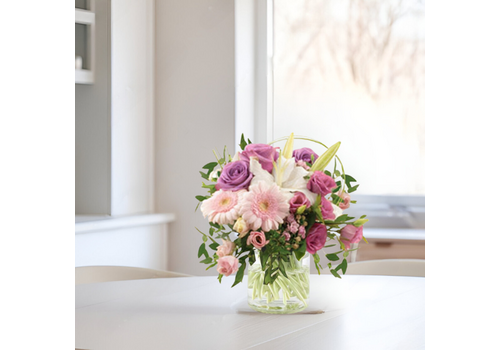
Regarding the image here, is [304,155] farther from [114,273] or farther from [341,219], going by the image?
[114,273]

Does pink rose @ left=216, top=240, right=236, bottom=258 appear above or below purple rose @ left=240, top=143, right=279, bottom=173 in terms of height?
below

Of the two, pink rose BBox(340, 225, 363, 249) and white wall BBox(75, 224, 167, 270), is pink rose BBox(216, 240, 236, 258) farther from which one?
white wall BBox(75, 224, 167, 270)

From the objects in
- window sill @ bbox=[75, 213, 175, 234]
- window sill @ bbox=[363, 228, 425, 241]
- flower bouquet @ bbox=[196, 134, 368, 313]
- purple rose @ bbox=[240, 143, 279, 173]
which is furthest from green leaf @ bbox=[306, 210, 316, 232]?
window sill @ bbox=[363, 228, 425, 241]

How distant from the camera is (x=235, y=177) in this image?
90cm

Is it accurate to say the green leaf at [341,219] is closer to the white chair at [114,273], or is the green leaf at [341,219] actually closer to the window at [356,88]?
the white chair at [114,273]

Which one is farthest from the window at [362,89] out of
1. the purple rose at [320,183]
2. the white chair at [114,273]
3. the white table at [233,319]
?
the purple rose at [320,183]

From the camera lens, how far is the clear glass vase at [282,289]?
0.94m

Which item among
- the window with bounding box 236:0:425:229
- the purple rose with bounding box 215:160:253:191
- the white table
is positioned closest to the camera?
A: the white table

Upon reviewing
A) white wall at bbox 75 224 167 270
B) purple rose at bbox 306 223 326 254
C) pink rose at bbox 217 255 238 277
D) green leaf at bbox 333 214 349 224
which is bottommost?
white wall at bbox 75 224 167 270

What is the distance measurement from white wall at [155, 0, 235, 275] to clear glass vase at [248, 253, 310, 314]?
5.21 ft

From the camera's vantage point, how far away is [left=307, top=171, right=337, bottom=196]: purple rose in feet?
2.90

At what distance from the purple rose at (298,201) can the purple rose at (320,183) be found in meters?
0.02
